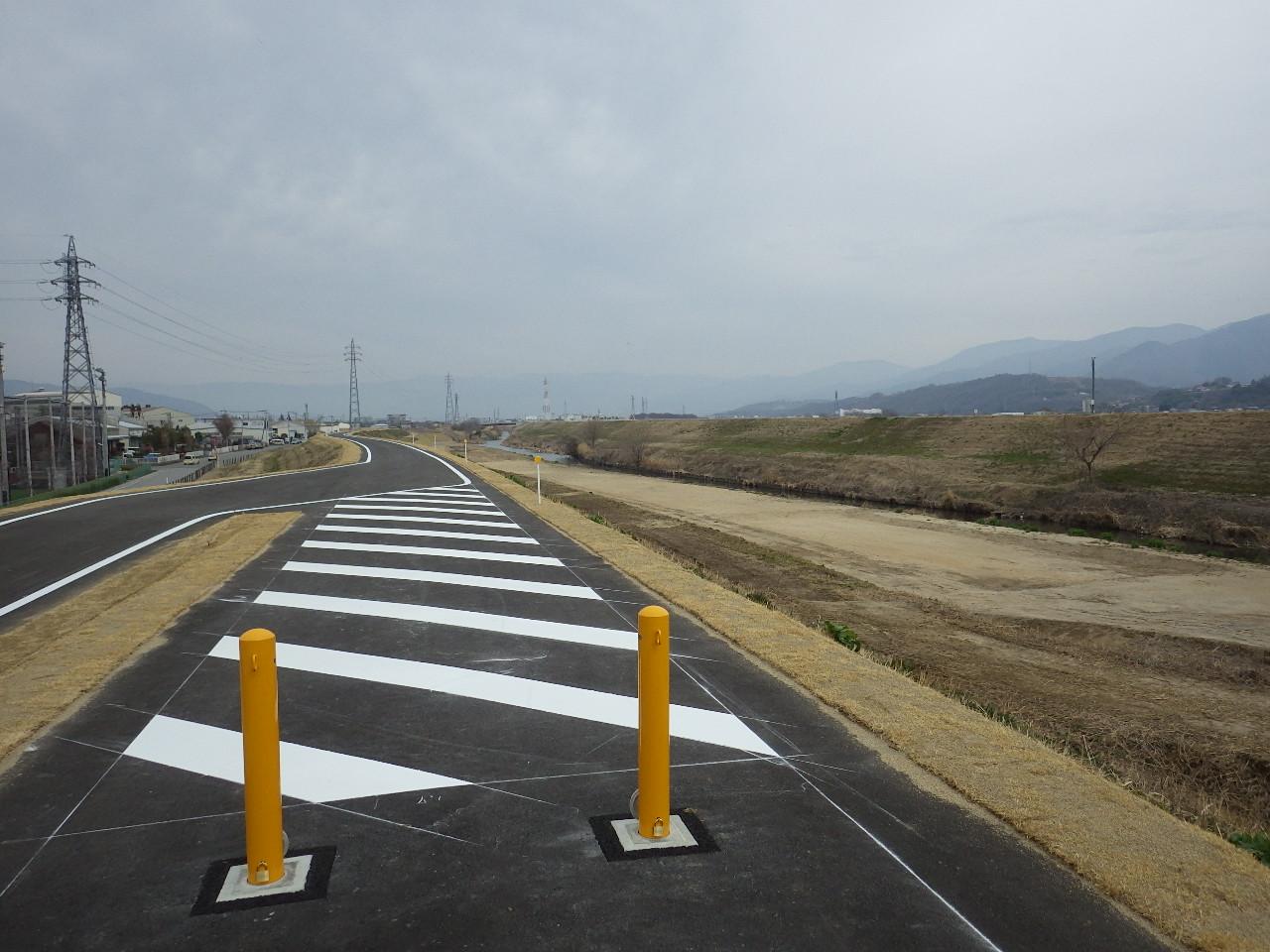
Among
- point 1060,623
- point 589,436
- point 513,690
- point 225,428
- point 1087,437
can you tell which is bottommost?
point 1060,623

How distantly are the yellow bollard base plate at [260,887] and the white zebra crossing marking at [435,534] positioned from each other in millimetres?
9020

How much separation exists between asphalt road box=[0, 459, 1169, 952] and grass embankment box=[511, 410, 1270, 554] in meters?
25.4

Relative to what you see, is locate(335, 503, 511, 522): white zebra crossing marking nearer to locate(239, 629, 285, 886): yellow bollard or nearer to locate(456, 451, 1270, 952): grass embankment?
locate(456, 451, 1270, 952): grass embankment

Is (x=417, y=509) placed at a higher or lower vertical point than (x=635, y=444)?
lower

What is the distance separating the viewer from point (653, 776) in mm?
3777

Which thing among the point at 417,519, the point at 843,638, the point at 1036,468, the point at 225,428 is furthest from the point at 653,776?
the point at 225,428

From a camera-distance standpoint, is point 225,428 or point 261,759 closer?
point 261,759

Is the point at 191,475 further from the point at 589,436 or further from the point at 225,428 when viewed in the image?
the point at 225,428

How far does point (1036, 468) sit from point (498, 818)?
3946 centimetres

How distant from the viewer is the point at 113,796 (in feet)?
13.8

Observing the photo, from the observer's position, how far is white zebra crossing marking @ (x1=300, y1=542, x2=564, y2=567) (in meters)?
11.1

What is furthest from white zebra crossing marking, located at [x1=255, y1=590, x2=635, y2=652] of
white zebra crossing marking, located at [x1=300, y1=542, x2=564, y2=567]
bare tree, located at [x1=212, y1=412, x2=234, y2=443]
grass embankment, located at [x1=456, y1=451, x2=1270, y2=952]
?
bare tree, located at [x1=212, y1=412, x2=234, y2=443]

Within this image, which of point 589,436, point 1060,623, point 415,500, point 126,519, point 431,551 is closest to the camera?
point 431,551

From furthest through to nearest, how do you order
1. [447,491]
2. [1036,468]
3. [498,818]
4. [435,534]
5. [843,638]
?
[1036,468], [447,491], [435,534], [843,638], [498,818]
